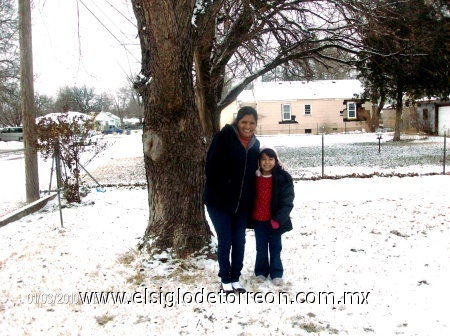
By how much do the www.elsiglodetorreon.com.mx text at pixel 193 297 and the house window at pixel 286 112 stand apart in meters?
40.0

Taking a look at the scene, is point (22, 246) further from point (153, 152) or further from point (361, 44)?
point (361, 44)

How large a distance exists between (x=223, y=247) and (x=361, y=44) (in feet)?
34.6

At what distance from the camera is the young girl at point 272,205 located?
12.3 ft

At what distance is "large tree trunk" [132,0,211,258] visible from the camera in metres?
4.14

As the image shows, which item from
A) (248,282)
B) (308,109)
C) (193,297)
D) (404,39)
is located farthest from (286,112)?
(193,297)

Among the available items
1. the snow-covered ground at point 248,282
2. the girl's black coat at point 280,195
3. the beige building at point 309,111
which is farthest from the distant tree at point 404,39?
the beige building at point 309,111

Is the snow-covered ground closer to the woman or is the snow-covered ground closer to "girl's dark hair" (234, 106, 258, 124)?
the woman

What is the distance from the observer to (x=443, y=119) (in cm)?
3256

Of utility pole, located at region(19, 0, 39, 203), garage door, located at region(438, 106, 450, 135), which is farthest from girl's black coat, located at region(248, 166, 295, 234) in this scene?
garage door, located at region(438, 106, 450, 135)

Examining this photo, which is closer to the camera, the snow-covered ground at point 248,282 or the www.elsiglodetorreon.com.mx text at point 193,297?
the snow-covered ground at point 248,282

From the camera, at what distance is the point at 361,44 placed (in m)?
12.4

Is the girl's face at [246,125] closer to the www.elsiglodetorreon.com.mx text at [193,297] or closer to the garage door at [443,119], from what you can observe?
the www.elsiglodetorreon.com.mx text at [193,297]

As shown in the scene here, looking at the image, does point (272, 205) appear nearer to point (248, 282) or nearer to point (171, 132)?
point (248, 282)

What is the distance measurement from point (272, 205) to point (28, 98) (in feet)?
22.5
